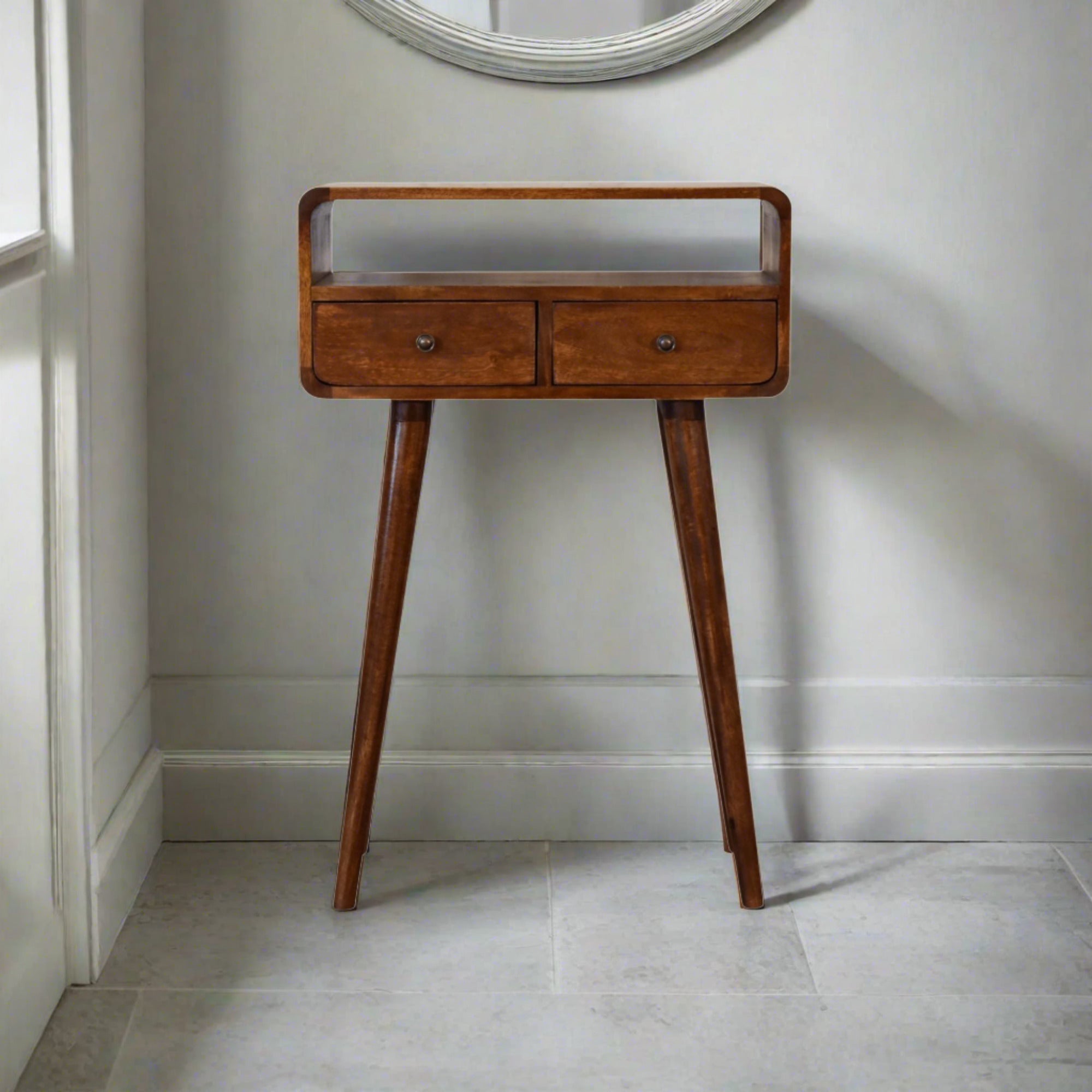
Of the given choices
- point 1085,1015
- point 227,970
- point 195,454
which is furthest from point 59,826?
point 1085,1015

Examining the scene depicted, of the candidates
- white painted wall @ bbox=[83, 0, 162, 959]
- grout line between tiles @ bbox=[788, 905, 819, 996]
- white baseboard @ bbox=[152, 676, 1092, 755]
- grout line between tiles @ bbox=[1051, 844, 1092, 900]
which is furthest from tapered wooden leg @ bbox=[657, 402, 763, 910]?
white painted wall @ bbox=[83, 0, 162, 959]

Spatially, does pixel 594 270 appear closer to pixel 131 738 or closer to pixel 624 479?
pixel 624 479

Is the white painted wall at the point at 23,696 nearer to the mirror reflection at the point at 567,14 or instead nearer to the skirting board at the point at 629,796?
the skirting board at the point at 629,796

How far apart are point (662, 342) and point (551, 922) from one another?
2.74 ft

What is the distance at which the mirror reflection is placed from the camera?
6.81ft

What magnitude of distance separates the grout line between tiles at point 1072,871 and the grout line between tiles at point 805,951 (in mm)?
455

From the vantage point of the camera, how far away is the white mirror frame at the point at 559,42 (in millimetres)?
2068

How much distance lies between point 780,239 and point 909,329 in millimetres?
447

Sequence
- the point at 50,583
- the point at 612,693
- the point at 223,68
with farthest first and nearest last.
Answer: the point at 612,693 → the point at 223,68 → the point at 50,583

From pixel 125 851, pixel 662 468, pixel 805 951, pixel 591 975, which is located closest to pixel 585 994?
pixel 591 975

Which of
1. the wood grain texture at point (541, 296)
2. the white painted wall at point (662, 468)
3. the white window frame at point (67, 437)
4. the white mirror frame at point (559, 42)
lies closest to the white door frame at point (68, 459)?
the white window frame at point (67, 437)

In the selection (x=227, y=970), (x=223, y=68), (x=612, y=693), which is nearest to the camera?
(x=227, y=970)

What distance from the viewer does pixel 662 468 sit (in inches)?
87.4

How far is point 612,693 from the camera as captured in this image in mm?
2271
